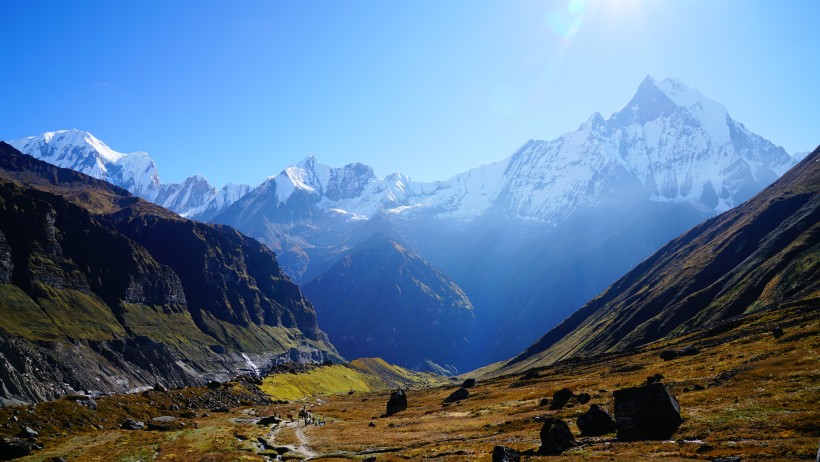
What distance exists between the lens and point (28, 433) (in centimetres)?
5897

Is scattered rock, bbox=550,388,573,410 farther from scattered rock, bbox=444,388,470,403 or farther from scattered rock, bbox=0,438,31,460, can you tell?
scattered rock, bbox=0,438,31,460

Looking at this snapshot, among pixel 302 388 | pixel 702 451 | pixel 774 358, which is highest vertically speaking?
pixel 702 451

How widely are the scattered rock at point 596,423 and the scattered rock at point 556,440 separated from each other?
5086 millimetres

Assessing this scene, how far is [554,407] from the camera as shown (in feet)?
238

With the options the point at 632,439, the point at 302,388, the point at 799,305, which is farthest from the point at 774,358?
the point at 302,388

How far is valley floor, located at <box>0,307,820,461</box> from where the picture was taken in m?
37.9

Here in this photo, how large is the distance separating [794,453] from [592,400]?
41.9 m

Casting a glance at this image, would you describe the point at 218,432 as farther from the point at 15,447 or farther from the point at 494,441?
the point at 494,441

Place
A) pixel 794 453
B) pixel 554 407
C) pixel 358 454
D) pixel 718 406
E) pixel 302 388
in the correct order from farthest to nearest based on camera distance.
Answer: pixel 302 388 → pixel 554 407 → pixel 358 454 → pixel 718 406 → pixel 794 453

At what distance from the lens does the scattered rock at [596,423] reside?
1853 inches

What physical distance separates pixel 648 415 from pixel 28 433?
225 feet

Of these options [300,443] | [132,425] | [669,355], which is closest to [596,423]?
[300,443]

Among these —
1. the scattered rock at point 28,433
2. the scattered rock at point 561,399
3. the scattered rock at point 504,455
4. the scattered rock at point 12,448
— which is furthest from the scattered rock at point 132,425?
the scattered rock at point 561,399

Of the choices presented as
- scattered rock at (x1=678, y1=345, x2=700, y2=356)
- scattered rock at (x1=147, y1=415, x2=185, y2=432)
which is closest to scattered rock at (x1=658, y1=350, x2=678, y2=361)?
scattered rock at (x1=678, y1=345, x2=700, y2=356)
